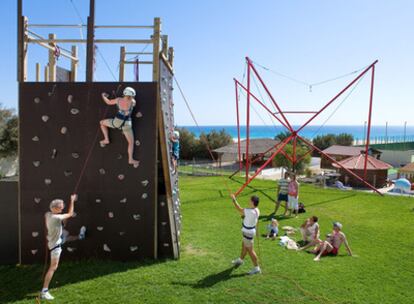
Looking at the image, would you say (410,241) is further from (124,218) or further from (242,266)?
(124,218)

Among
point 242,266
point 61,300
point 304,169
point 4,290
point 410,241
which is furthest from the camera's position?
point 304,169

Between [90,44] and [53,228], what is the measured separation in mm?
3626

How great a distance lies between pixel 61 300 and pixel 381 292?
17.5 ft

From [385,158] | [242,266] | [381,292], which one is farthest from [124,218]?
[385,158]

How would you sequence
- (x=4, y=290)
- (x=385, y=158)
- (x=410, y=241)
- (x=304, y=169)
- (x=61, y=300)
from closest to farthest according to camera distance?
(x=61, y=300) → (x=4, y=290) → (x=410, y=241) → (x=304, y=169) → (x=385, y=158)

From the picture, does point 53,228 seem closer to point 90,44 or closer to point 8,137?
point 90,44

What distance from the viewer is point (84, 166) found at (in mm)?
7148

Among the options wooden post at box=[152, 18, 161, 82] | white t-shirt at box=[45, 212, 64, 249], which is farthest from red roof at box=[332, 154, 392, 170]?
white t-shirt at box=[45, 212, 64, 249]

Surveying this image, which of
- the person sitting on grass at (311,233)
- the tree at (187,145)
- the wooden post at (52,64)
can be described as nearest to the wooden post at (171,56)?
the wooden post at (52,64)

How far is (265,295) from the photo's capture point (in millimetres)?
5777

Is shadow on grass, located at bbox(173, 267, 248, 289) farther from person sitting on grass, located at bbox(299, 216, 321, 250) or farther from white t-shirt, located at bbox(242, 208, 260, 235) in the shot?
person sitting on grass, located at bbox(299, 216, 321, 250)

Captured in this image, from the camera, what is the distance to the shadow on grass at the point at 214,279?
6145mm

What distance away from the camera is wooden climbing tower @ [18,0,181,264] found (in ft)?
23.1

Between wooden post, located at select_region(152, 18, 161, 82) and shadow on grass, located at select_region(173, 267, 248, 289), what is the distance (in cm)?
393
